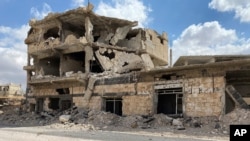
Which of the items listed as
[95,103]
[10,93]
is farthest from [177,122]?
[10,93]

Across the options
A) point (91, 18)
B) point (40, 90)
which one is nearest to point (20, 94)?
point (40, 90)

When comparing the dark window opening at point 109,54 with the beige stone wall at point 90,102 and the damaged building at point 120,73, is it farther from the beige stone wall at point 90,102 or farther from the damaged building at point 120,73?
the beige stone wall at point 90,102

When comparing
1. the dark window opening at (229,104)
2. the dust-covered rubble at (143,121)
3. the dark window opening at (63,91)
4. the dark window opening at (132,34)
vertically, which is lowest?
the dust-covered rubble at (143,121)

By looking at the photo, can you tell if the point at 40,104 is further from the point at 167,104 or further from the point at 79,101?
the point at 167,104

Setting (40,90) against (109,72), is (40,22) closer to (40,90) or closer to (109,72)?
(40,90)

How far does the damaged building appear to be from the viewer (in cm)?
1881

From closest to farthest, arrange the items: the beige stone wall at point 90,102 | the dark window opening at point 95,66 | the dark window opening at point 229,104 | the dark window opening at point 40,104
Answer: the dark window opening at point 229,104
the beige stone wall at point 90,102
the dark window opening at point 95,66
the dark window opening at point 40,104

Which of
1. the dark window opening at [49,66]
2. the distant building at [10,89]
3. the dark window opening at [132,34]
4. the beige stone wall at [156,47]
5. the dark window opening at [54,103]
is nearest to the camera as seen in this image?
the dark window opening at [54,103]

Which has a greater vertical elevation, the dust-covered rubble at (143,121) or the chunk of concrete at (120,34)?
the chunk of concrete at (120,34)

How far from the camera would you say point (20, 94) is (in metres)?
54.4

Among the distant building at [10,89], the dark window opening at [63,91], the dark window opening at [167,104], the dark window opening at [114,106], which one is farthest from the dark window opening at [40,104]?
the distant building at [10,89]

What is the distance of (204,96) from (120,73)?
8.34 meters

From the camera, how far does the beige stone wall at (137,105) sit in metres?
21.7

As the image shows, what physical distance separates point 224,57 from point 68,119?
11597mm
